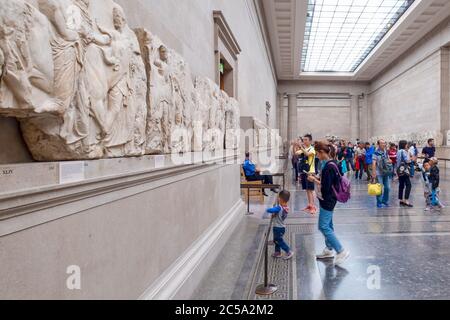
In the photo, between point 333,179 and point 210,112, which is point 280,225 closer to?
point 333,179

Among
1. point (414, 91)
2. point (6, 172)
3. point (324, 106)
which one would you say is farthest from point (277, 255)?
point (324, 106)

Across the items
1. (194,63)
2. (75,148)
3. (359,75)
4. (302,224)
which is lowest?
(302,224)

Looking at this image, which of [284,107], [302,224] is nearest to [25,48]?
[302,224]

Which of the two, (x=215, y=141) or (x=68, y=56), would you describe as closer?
(x=68, y=56)

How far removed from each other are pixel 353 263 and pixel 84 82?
4.06 metres

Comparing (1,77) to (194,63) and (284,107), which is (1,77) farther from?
(284,107)

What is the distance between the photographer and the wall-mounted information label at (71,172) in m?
1.84

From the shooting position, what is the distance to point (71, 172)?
1.93 m

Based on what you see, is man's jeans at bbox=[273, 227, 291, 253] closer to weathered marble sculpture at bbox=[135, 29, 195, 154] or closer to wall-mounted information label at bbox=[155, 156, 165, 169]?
weathered marble sculpture at bbox=[135, 29, 195, 154]

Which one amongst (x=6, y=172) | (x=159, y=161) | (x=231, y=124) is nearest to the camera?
(x=6, y=172)

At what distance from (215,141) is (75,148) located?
12.3 feet

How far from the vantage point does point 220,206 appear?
5.98m

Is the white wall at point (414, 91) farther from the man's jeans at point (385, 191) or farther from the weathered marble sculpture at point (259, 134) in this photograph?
the man's jeans at point (385, 191)

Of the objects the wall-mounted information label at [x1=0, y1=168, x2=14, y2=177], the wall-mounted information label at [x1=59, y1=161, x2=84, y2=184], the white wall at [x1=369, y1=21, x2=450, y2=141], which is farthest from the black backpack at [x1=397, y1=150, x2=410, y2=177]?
the white wall at [x1=369, y1=21, x2=450, y2=141]
